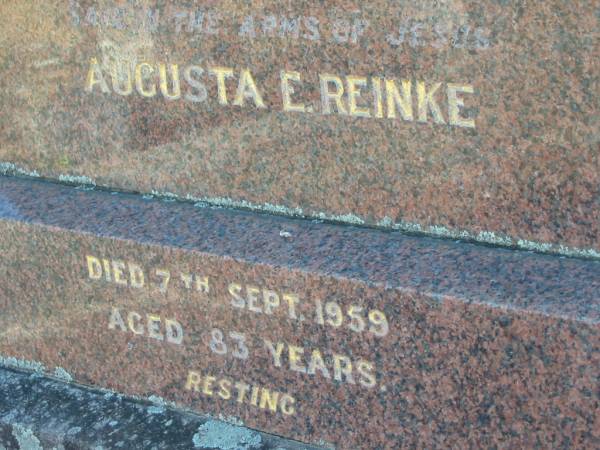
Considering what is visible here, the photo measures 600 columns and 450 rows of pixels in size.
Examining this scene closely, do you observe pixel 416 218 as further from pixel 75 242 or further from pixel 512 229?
pixel 75 242

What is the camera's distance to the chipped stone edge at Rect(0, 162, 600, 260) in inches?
82.3

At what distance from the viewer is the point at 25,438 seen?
2.55 meters

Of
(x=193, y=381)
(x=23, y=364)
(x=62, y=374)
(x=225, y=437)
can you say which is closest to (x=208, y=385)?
(x=193, y=381)

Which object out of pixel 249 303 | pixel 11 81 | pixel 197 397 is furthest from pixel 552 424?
pixel 11 81

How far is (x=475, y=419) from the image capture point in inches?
81.6

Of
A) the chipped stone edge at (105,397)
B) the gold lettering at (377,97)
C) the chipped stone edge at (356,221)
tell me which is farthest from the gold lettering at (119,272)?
the gold lettering at (377,97)

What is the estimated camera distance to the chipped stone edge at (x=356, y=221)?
6.86 feet

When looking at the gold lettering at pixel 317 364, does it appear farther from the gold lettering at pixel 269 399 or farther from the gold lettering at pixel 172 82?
the gold lettering at pixel 172 82

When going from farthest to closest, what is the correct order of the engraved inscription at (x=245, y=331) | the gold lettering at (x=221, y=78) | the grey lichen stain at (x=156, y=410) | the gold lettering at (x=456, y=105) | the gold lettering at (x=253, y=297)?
the grey lichen stain at (x=156, y=410) < the gold lettering at (x=221, y=78) < the gold lettering at (x=253, y=297) < the engraved inscription at (x=245, y=331) < the gold lettering at (x=456, y=105)

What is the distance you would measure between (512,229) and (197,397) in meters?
1.02

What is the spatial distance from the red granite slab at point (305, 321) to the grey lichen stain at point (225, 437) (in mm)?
37

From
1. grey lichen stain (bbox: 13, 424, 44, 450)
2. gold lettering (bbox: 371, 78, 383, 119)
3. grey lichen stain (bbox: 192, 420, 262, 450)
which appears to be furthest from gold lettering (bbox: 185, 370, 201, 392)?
gold lettering (bbox: 371, 78, 383, 119)

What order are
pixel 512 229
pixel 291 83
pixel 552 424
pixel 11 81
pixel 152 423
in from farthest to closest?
pixel 11 81, pixel 152 423, pixel 291 83, pixel 512 229, pixel 552 424

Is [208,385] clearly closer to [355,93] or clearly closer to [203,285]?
[203,285]
